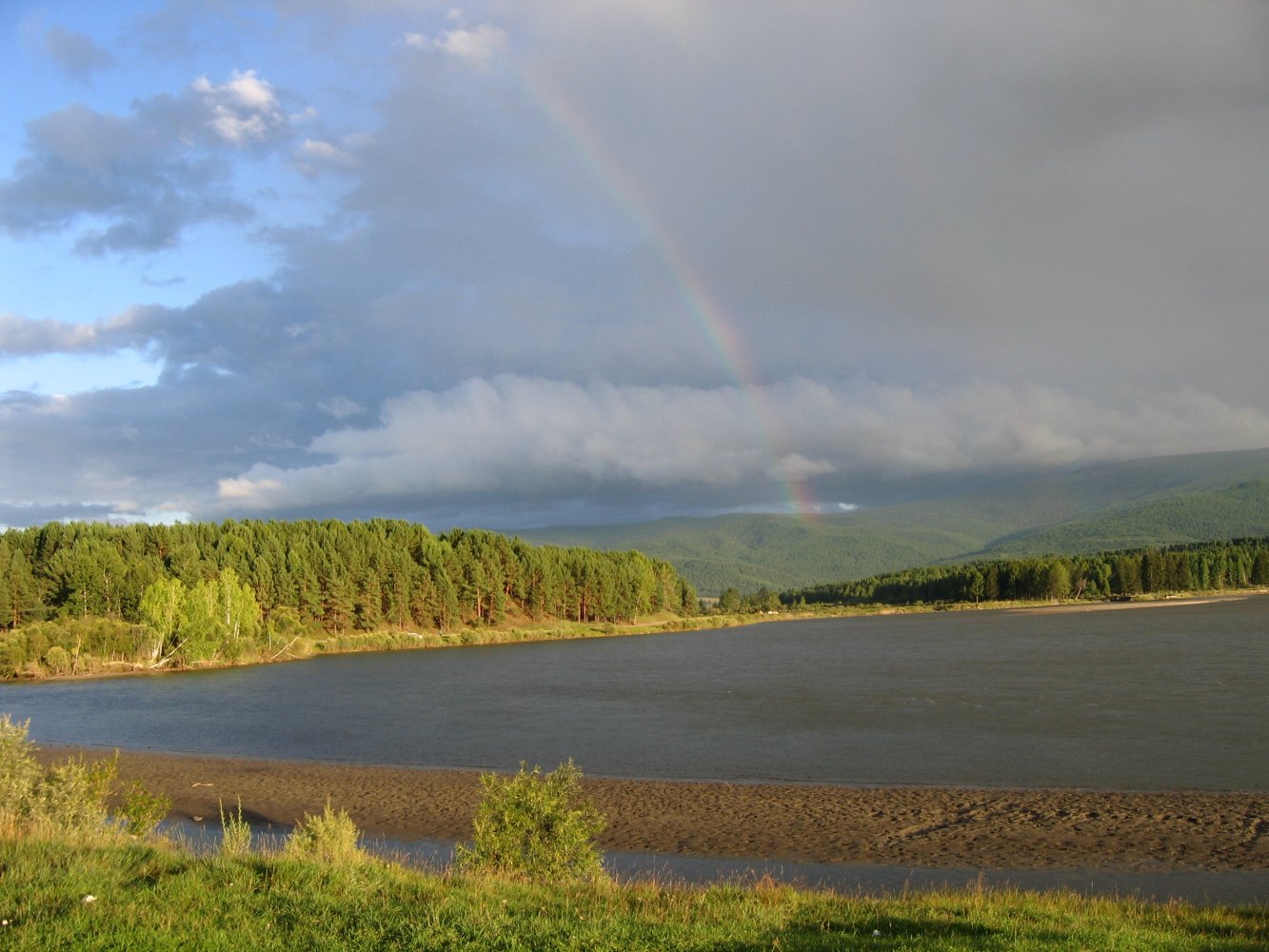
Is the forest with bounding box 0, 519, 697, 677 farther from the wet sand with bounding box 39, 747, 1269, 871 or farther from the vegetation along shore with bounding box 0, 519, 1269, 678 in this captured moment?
the wet sand with bounding box 39, 747, 1269, 871

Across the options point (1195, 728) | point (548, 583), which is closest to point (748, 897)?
point (1195, 728)

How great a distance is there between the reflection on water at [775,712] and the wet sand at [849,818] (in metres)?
2.76

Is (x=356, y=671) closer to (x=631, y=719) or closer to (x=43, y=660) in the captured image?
(x=43, y=660)

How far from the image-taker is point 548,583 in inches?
5221

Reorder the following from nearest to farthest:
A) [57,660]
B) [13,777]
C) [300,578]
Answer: [13,777] → [57,660] → [300,578]

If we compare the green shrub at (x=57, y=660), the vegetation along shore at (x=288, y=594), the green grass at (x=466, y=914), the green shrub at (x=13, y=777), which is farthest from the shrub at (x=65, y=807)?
the vegetation along shore at (x=288, y=594)

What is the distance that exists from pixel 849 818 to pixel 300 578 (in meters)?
96.8

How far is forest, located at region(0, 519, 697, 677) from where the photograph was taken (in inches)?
3361

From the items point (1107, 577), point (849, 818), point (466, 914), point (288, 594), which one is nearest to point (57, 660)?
point (288, 594)

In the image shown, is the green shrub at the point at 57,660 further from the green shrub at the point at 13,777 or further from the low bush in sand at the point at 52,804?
the green shrub at the point at 13,777

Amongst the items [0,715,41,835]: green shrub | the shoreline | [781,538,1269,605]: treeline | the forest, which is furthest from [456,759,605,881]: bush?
[781,538,1269,605]: treeline

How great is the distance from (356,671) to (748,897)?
74047 mm

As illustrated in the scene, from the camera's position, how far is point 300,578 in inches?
4274

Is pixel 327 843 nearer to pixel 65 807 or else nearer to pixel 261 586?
pixel 65 807
